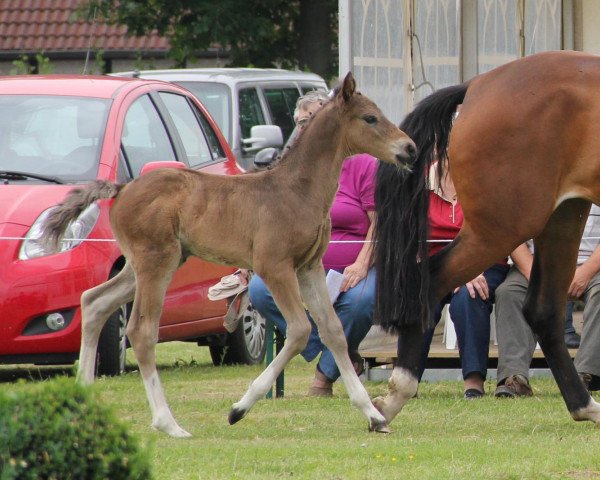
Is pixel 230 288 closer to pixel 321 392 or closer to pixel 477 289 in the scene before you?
pixel 321 392

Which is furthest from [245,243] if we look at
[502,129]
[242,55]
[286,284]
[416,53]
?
[242,55]

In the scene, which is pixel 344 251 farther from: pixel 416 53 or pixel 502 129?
pixel 416 53

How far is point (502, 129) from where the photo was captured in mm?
6500

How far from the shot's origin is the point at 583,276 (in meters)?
8.09

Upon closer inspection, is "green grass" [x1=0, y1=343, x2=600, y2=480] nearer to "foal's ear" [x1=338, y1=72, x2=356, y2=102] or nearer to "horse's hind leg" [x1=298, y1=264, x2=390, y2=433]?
"horse's hind leg" [x1=298, y1=264, x2=390, y2=433]

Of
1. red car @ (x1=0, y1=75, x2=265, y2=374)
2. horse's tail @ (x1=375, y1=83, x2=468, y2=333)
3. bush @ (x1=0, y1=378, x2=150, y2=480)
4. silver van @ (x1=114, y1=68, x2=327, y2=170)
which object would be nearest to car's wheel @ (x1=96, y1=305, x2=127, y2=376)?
red car @ (x1=0, y1=75, x2=265, y2=374)

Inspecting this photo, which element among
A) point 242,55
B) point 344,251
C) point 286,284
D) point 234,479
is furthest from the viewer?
point 242,55

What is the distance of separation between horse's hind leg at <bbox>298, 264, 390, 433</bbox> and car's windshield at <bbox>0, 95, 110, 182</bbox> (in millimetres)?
2448

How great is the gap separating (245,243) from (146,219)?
45cm

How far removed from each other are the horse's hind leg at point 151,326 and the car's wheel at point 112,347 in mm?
2369

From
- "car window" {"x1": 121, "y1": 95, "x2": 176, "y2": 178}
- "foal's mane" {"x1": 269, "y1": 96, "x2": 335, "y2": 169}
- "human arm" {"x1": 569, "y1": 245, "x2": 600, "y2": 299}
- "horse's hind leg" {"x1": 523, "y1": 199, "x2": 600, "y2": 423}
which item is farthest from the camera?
"car window" {"x1": 121, "y1": 95, "x2": 176, "y2": 178}

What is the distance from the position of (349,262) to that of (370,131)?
5.77 feet

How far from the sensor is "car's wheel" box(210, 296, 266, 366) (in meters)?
10.3

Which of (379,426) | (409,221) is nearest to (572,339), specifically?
(409,221)
